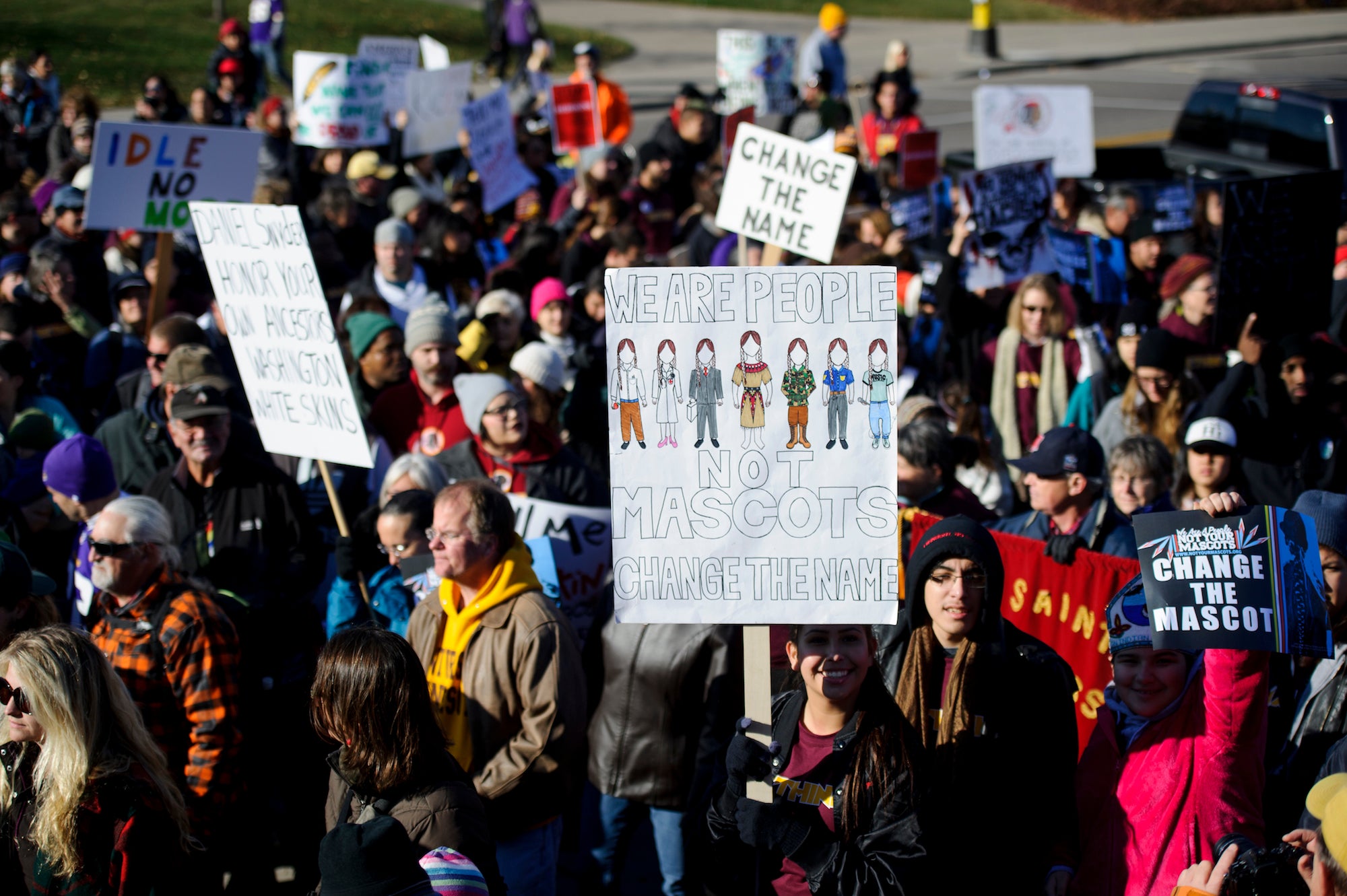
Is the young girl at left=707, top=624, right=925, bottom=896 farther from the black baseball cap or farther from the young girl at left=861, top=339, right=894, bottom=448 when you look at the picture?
the black baseball cap

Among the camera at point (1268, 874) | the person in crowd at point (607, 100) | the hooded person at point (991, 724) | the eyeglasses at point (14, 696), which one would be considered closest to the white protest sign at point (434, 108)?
the person in crowd at point (607, 100)

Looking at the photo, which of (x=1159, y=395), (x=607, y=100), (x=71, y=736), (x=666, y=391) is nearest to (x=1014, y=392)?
(x=1159, y=395)

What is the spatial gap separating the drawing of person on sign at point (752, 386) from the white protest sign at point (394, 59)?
997 centimetres

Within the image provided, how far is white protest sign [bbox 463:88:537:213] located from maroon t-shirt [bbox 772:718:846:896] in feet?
29.2

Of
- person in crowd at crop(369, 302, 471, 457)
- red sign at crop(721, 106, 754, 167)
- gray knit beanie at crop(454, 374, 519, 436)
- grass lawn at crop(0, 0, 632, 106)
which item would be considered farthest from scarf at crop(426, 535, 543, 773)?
grass lawn at crop(0, 0, 632, 106)

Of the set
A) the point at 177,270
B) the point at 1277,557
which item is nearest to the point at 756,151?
the point at 1277,557

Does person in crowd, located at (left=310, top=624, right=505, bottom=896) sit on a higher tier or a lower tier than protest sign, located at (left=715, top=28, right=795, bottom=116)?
lower

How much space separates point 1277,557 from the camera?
3424 millimetres

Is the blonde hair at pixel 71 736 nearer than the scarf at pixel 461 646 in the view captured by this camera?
Yes

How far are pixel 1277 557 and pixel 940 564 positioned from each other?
2.88 feet

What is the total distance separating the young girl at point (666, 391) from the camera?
344 cm

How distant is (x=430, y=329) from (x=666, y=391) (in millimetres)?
3339

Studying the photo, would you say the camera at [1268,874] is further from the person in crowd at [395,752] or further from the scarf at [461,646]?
the scarf at [461,646]

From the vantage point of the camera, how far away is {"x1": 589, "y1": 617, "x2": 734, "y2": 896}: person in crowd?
4582 millimetres
